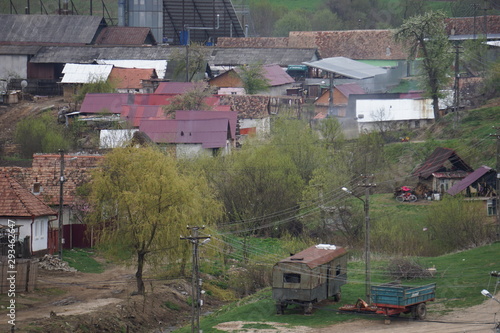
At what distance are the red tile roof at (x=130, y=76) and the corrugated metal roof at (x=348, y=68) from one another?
15398 millimetres

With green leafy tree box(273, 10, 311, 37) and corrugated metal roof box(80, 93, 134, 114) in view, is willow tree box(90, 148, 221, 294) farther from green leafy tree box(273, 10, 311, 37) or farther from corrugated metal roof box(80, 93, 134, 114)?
green leafy tree box(273, 10, 311, 37)

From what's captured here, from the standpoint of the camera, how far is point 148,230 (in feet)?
120

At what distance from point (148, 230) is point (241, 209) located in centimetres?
1431

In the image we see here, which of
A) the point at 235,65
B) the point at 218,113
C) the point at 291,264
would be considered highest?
the point at 235,65

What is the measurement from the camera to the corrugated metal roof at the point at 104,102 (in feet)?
232

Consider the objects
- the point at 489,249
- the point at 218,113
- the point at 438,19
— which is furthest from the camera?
the point at 438,19

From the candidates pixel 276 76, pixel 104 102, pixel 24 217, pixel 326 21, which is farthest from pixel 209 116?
pixel 326 21

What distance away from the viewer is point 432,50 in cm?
7206

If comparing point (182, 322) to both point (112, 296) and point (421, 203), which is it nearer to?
point (112, 296)

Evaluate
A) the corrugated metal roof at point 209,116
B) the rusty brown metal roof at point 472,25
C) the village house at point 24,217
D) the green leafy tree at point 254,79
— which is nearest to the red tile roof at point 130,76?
the green leafy tree at point 254,79

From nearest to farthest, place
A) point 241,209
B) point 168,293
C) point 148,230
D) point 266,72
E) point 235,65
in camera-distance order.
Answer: point 148,230 → point 168,293 → point 241,209 → point 266,72 → point 235,65

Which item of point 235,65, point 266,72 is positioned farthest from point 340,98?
point 235,65

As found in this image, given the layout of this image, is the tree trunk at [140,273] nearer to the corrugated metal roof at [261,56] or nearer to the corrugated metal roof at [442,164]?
the corrugated metal roof at [442,164]

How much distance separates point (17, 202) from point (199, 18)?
70.8 metres
